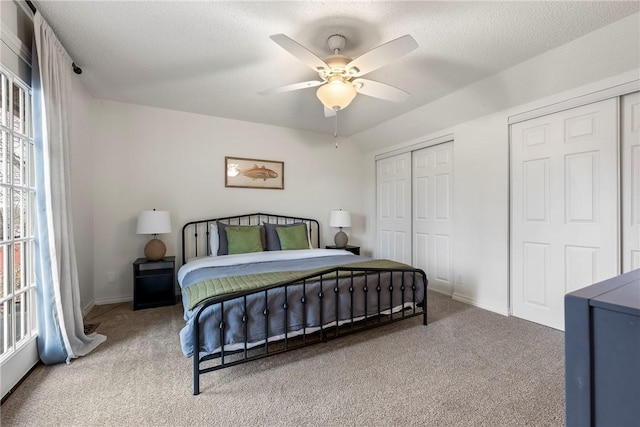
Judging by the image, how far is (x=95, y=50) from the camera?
241 cm

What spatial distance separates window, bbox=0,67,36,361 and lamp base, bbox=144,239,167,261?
1.29m

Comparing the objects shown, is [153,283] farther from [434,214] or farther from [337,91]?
[434,214]

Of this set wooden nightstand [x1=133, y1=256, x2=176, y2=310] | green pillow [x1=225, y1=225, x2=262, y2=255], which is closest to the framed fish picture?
green pillow [x1=225, y1=225, x2=262, y2=255]

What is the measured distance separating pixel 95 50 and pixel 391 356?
3478 millimetres

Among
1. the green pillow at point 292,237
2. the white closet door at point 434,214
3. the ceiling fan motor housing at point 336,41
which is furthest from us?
the white closet door at point 434,214

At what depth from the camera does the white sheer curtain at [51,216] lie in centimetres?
197

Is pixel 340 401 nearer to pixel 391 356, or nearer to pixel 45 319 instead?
pixel 391 356

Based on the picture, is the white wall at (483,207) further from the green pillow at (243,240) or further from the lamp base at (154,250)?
the lamp base at (154,250)

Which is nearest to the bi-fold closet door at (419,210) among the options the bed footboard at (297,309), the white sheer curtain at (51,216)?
the bed footboard at (297,309)

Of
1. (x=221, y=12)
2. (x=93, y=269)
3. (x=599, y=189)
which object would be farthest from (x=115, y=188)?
(x=599, y=189)

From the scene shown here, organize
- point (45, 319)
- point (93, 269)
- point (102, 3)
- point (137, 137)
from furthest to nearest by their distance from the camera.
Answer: point (137, 137) → point (93, 269) → point (45, 319) → point (102, 3)

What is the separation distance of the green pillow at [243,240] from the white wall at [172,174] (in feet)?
Result: 2.07

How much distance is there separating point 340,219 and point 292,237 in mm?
1019

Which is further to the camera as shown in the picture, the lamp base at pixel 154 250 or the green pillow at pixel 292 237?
the green pillow at pixel 292 237
